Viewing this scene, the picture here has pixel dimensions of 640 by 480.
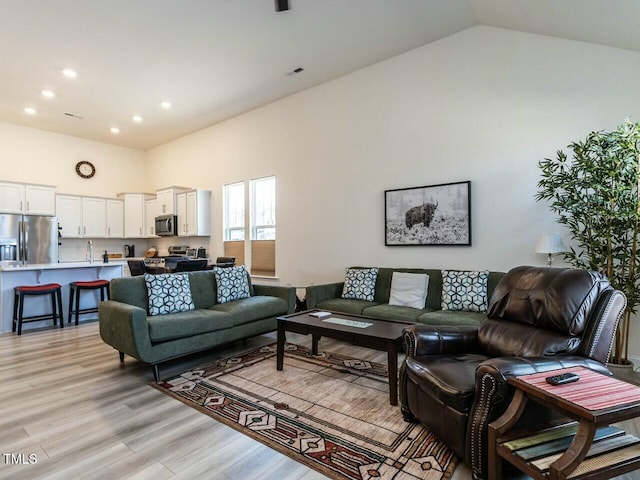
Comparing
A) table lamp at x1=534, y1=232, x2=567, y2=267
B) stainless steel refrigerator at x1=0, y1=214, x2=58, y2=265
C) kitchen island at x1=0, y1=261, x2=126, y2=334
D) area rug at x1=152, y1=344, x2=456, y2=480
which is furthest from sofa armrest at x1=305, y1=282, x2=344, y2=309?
stainless steel refrigerator at x1=0, y1=214, x2=58, y2=265

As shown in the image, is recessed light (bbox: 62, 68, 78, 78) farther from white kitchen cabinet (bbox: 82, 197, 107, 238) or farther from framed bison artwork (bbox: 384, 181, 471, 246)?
framed bison artwork (bbox: 384, 181, 471, 246)

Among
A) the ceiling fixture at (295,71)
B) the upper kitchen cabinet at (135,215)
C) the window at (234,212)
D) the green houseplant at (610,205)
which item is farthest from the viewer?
the upper kitchen cabinet at (135,215)

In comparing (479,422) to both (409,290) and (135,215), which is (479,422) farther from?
(135,215)

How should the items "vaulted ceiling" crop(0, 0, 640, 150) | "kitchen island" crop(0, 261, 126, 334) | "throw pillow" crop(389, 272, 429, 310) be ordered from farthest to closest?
"kitchen island" crop(0, 261, 126, 334) < "throw pillow" crop(389, 272, 429, 310) < "vaulted ceiling" crop(0, 0, 640, 150)

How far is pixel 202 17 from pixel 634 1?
3829mm

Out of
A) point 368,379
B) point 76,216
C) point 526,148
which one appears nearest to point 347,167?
point 526,148

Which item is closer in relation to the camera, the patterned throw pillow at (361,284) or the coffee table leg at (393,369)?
the coffee table leg at (393,369)

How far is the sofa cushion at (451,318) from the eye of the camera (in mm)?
3307

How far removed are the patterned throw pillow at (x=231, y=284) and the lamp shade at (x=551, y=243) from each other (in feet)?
10.9

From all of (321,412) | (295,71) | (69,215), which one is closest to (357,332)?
(321,412)

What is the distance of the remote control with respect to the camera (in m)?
1.50

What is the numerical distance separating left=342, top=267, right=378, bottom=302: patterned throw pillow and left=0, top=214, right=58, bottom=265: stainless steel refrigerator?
5797mm

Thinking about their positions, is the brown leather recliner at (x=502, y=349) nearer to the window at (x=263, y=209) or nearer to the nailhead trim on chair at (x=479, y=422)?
the nailhead trim on chair at (x=479, y=422)

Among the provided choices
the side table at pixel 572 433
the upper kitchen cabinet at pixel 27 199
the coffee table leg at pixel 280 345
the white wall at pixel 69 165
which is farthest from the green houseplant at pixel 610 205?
the white wall at pixel 69 165
